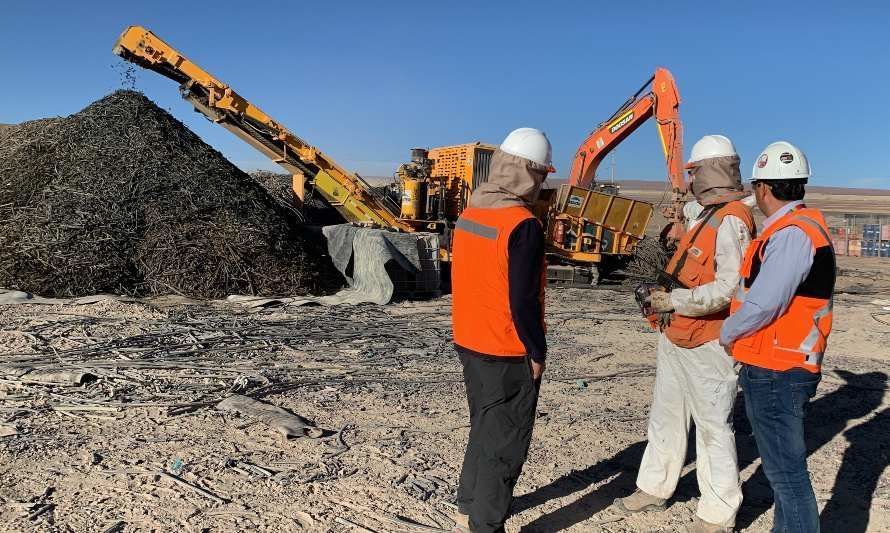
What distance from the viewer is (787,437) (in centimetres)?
273

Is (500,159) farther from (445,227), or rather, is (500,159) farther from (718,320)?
(445,227)

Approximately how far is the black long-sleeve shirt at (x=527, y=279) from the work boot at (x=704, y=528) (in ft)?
4.73

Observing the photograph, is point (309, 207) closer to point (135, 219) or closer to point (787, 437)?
point (135, 219)

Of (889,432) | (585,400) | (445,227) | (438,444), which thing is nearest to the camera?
(438,444)

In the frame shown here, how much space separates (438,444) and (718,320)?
2162 mm

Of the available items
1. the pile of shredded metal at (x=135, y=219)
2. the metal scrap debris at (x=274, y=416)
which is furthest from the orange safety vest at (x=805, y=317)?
the pile of shredded metal at (x=135, y=219)

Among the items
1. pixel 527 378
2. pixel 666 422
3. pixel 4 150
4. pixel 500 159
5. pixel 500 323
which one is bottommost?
pixel 666 422

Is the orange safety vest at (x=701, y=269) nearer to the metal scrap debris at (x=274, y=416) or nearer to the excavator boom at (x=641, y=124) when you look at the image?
the metal scrap debris at (x=274, y=416)

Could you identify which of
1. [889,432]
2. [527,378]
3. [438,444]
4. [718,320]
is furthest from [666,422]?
[889,432]

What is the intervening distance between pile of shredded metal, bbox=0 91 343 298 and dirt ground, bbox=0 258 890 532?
1.92 metres

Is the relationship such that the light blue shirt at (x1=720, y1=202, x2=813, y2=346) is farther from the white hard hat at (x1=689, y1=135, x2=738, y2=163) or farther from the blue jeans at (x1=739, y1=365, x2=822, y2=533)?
the white hard hat at (x1=689, y1=135, x2=738, y2=163)

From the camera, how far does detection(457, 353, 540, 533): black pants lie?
9.71 ft

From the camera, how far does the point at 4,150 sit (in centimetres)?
1238

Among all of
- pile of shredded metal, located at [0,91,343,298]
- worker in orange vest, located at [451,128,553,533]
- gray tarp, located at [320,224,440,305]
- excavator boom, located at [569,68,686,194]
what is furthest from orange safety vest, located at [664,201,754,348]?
excavator boom, located at [569,68,686,194]
